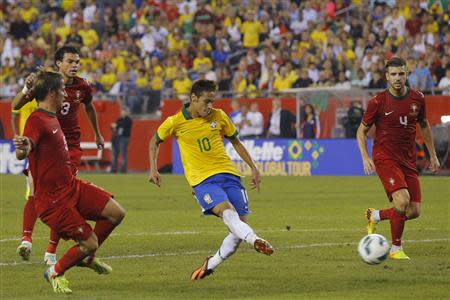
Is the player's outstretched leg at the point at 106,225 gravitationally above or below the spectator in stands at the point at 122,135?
above

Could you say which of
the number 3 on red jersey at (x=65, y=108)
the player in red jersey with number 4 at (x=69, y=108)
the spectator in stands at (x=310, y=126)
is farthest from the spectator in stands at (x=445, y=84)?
the number 3 on red jersey at (x=65, y=108)

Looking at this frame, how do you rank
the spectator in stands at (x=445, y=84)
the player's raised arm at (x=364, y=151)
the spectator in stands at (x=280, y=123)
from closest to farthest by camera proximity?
1. the player's raised arm at (x=364, y=151)
2. the spectator in stands at (x=445, y=84)
3. the spectator in stands at (x=280, y=123)

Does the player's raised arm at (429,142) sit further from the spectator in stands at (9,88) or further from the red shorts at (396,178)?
the spectator in stands at (9,88)

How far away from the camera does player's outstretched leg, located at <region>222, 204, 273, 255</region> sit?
10750 millimetres

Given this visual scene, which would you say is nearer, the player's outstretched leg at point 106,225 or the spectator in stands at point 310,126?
the player's outstretched leg at point 106,225

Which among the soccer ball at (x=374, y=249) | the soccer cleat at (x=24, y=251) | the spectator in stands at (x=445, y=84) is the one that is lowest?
the spectator in stands at (x=445, y=84)

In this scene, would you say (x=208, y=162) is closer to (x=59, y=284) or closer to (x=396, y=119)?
(x=59, y=284)

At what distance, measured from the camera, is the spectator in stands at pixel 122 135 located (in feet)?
112

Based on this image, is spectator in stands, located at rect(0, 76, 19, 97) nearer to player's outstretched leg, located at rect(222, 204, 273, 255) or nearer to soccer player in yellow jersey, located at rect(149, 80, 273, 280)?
soccer player in yellow jersey, located at rect(149, 80, 273, 280)

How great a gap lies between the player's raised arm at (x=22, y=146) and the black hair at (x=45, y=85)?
1.86 feet

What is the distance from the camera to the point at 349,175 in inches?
1200

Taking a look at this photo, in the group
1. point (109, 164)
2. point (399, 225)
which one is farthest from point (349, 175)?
point (399, 225)

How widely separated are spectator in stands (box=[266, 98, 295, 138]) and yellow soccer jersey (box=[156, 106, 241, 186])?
63.8 ft

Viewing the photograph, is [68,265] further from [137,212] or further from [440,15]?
[440,15]
